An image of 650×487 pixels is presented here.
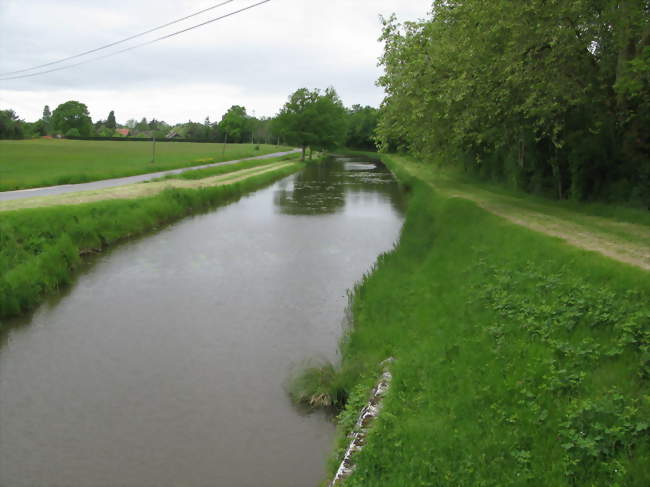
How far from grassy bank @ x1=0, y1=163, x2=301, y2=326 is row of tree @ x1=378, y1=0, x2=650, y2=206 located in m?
12.4

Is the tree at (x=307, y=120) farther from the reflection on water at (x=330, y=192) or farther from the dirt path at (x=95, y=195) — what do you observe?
the dirt path at (x=95, y=195)

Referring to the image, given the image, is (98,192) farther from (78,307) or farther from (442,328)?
(442,328)

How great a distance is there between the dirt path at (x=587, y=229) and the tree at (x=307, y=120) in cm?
6185

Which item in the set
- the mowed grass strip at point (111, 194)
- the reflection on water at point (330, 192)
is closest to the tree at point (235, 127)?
the reflection on water at point (330, 192)

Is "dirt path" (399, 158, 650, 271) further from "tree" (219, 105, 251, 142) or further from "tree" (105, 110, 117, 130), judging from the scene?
"tree" (105, 110, 117, 130)

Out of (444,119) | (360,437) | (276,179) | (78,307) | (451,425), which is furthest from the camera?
(276,179)

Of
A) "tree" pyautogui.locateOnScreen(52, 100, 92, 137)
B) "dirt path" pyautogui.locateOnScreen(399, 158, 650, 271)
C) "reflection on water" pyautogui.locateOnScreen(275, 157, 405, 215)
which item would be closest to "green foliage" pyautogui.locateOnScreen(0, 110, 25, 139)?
"tree" pyautogui.locateOnScreen(52, 100, 92, 137)

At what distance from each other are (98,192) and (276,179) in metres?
26.3

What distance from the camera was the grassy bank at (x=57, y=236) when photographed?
13469 millimetres

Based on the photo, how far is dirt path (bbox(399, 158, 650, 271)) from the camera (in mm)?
9917

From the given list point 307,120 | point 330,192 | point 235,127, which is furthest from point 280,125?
point 235,127

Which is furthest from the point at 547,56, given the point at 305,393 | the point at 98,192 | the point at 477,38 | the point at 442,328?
the point at 98,192

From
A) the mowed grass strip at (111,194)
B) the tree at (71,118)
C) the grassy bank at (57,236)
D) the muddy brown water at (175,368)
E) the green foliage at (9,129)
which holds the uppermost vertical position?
the tree at (71,118)

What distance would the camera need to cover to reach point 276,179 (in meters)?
51.4
